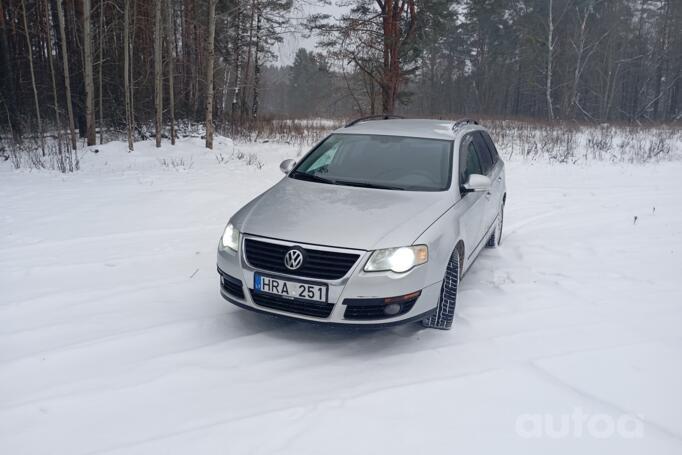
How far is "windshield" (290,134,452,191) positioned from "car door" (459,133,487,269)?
0.65 ft

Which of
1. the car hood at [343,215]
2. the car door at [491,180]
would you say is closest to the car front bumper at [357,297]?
the car hood at [343,215]

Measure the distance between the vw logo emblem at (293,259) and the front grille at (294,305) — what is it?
243mm

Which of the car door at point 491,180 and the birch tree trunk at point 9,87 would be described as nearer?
the car door at point 491,180

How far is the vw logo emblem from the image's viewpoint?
11.0 ft

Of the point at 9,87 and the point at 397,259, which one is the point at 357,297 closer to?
the point at 397,259

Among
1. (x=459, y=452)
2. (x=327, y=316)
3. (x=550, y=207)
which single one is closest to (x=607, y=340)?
(x=459, y=452)

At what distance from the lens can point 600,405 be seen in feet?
9.45

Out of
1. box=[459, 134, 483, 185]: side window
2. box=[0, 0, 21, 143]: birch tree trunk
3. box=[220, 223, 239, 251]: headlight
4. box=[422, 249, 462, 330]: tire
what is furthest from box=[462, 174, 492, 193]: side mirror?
box=[0, 0, 21, 143]: birch tree trunk

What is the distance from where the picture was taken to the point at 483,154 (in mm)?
5648

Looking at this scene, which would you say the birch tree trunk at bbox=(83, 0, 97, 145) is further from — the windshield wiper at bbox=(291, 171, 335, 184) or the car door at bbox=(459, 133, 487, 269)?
the car door at bbox=(459, 133, 487, 269)

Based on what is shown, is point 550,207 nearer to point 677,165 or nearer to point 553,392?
point 553,392

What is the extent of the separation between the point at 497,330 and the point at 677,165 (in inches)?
492

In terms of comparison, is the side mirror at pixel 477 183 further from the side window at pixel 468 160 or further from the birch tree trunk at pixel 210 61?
the birch tree trunk at pixel 210 61

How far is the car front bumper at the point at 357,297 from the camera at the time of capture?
3.29m
